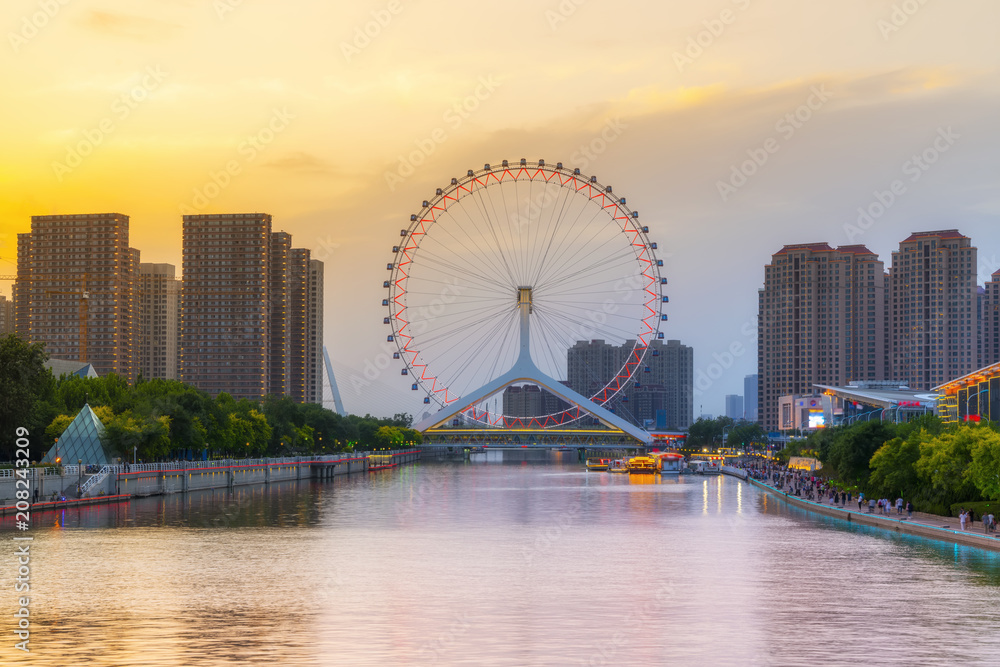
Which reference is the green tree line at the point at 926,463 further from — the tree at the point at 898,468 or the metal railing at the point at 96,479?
the metal railing at the point at 96,479

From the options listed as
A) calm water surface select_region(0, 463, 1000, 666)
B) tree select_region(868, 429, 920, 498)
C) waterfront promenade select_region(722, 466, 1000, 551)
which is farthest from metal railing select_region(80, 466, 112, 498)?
tree select_region(868, 429, 920, 498)

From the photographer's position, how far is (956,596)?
3488 centimetres

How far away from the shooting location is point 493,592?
36.5 metres

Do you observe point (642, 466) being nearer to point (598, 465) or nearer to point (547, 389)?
point (598, 465)

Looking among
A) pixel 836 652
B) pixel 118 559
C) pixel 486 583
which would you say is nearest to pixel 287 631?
pixel 486 583

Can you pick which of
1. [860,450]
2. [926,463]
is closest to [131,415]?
[860,450]

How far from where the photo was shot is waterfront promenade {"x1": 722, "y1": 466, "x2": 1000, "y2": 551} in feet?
153

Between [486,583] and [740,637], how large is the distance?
11.6m

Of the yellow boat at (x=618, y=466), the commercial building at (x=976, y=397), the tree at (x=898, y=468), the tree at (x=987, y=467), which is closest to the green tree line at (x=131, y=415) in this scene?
the yellow boat at (x=618, y=466)

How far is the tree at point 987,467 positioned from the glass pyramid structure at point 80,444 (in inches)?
2040

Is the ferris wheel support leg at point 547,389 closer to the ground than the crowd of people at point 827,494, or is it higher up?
higher up

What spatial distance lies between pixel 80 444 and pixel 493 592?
48.2 meters

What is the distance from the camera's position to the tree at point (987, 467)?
50.0 metres

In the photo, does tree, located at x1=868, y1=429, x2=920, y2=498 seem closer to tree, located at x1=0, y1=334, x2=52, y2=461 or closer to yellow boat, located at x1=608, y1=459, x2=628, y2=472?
tree, located at x1=0, y1=334, x2=52, y2=461
